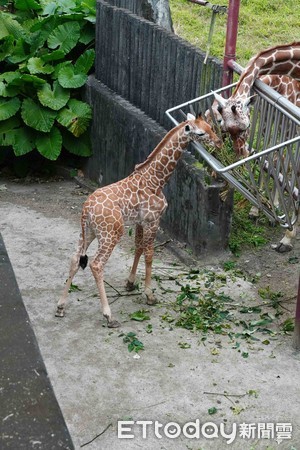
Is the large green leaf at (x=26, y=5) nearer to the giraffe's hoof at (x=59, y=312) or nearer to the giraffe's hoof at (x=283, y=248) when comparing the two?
the giraffe's hoof at (x=283, y=248)

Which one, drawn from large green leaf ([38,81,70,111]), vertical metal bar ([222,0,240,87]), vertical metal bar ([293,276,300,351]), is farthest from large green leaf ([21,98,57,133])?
vertical metal bar ([293,276,300,351])

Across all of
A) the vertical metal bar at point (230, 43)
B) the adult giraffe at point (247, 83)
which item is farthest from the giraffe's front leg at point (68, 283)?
the vertical metal bar at point (230, 43)

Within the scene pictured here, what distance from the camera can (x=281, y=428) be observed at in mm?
5906

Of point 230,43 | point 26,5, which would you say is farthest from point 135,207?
point 26,5

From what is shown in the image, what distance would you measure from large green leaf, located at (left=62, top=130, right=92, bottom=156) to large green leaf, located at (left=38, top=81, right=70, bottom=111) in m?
0.46

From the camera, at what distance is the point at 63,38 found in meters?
10.7

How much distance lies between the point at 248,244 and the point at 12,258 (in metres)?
2.48

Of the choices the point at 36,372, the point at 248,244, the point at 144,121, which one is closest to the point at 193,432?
the point at 36,372

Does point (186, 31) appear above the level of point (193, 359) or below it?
above

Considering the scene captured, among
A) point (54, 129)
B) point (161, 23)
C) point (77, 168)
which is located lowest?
point (77, 168)

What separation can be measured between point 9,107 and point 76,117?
848 millimetres

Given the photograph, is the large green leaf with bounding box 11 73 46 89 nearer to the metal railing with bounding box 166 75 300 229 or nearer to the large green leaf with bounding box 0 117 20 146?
the large green leaf with bounding box 0 117 20 146

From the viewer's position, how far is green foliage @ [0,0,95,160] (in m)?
10.4

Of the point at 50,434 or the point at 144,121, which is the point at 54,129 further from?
the point at 50,434
